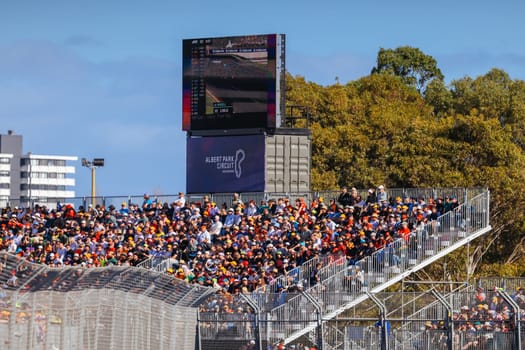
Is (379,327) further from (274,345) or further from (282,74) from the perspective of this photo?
(282,74)

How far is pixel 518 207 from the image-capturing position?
70.2 metres

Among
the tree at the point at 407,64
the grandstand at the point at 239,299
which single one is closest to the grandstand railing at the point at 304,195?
the grandstand at the point at 239,299

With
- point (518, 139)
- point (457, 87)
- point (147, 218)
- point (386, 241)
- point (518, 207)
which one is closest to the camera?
point (386, 241)

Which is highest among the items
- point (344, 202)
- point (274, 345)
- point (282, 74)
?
point (282, 74)

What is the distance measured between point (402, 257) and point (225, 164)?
10.2 meters

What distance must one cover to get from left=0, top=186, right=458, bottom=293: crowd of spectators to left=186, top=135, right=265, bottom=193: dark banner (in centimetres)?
105

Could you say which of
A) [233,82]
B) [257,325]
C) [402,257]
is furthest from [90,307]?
[233,82]

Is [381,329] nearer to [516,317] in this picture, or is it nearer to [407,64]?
[516,317]

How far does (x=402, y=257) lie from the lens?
4247cm

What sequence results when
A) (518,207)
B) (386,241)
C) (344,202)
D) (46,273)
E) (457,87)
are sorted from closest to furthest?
(46,273), (386,241), (344,202), (518,207), (457,87)

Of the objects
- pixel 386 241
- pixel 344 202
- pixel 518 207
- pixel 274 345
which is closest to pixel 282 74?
pixel 344 202

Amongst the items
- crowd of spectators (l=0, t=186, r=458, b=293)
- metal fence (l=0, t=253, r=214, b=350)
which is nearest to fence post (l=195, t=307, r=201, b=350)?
metal fence (l=0, t=253, r=214, b=350)

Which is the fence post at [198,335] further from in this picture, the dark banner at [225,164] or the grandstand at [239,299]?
the dark banner at [225,164]

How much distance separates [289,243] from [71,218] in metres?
11.4
